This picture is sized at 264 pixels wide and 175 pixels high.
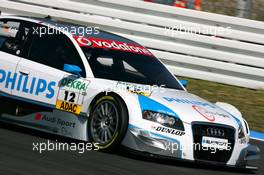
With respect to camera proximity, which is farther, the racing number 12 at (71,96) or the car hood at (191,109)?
the racing number 12 at (71,96)

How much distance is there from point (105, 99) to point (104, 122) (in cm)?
26

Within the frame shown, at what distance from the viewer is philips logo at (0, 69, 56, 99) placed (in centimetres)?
877

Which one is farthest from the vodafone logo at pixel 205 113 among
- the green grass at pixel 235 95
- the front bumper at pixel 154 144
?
the green grass at pixel 235 95

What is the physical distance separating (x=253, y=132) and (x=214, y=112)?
3.09 m

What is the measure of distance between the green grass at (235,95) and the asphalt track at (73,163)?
3778 millimetres

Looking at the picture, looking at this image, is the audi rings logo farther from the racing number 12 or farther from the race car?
the racing number 12

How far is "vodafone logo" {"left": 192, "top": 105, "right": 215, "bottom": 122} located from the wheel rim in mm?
903

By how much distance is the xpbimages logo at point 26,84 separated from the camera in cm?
→ 877

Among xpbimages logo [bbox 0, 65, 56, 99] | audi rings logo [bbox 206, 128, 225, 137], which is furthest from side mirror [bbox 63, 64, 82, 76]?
audi rings logo [bbox 206, 128, 225, 137]

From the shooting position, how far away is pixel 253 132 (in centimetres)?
1138

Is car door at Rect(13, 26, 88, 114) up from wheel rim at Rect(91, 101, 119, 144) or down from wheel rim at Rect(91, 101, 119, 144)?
up

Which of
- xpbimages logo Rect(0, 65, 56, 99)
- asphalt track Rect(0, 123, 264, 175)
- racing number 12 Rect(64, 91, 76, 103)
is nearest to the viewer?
asphalt track Rect(0, 123, 264, 175)

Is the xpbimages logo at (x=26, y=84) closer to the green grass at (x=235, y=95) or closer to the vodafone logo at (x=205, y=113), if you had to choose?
the vodafone logo at (x=205, y=113)

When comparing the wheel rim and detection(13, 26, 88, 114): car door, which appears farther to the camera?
detection(13, 26, 88, 114): car door
